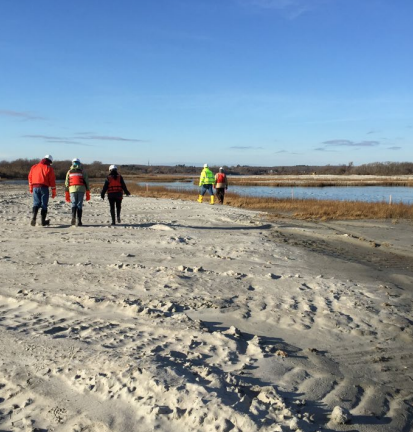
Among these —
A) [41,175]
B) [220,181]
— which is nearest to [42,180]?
[41,175]

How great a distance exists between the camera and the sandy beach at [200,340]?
333cm

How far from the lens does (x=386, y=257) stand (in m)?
10.4

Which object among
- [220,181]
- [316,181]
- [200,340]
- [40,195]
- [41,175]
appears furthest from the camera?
[316,181]

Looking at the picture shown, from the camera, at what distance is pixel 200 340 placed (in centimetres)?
456

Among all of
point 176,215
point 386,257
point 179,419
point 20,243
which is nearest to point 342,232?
point 386,257

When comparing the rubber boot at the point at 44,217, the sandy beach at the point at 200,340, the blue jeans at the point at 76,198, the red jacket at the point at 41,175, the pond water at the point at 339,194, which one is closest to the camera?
the sandy beach at the point at 200,340

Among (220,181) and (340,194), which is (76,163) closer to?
(220,181)

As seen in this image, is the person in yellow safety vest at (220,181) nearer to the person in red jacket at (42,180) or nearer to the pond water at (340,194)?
the pond water at (340,194)

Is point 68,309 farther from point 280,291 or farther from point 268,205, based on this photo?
point 268,205

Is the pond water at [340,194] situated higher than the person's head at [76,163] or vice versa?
the person's head at [76,163]

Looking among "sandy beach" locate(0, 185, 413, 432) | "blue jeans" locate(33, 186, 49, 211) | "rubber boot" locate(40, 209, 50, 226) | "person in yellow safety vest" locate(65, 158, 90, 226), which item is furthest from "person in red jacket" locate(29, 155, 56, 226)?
"sandy beach" locate(0, 185, 413, 432)

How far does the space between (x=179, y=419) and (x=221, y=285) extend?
3.54 metres

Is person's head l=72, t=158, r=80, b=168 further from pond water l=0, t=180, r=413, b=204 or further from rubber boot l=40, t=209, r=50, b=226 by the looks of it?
pond water l=0, t=180, r=413, b=204

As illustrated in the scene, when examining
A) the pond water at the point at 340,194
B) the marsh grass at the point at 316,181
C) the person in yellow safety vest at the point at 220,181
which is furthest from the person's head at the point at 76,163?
the marsh grass at the point at 316,181
